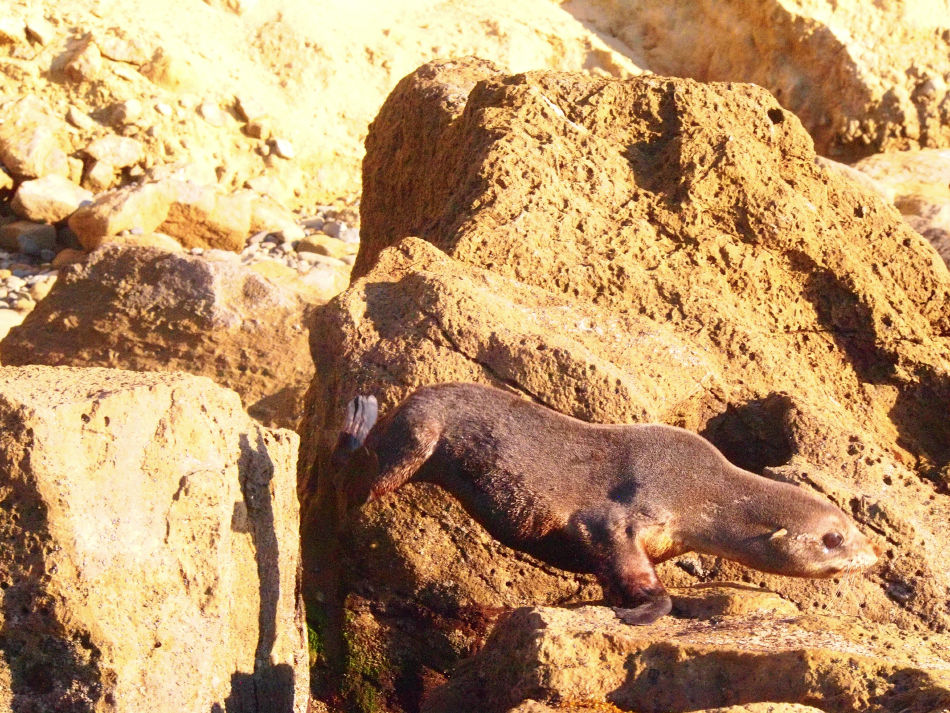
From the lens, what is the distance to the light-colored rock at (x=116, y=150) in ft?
42.3

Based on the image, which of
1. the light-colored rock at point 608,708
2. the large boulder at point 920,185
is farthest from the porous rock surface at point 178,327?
the large boulder at point 920,185

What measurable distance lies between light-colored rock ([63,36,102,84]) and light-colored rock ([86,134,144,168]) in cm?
84

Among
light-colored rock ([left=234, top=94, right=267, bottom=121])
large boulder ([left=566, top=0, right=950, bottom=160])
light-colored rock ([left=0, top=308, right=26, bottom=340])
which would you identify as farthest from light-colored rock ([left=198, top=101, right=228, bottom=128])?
large boulder ([left=566, top=0, right=950, bottom=160])

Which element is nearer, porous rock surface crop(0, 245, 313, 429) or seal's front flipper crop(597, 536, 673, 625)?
seal's front flipper crop(597, 536, 673, 625)

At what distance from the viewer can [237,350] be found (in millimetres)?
7250

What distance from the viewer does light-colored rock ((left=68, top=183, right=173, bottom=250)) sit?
11469 mm

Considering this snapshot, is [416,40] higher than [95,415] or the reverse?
the reverse

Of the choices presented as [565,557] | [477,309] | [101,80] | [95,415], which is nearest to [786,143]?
[477,309]

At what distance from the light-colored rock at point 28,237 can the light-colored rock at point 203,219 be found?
1303mm

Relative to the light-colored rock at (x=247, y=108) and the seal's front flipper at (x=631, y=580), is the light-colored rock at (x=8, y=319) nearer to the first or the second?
the light-colored rock at (x=247, y=108)

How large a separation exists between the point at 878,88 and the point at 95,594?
12.6 meters

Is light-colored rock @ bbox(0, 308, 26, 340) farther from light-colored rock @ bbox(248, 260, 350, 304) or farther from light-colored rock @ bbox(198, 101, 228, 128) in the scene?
light-colored rock @ bbox(198, 101, 228, 128)

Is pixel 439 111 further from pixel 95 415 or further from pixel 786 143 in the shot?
pixel 95 415

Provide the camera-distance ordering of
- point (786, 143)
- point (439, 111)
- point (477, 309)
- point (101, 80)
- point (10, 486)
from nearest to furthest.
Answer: point (10, 486) → point (477, 309) → point (786, 143) → point (439, 111) → point (101, 80)
